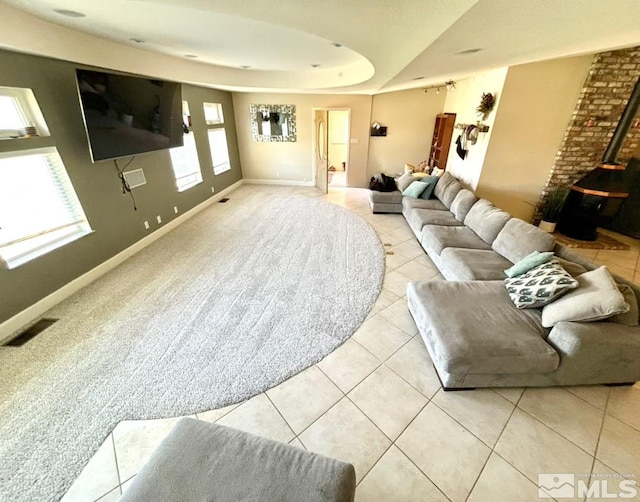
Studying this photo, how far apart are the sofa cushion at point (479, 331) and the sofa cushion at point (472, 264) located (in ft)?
0.96

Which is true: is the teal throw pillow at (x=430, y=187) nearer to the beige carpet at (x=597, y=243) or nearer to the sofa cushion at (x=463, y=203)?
the sofa cushion at (x=463, y=203)

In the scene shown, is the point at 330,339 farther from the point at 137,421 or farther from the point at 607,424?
the point at 607,424

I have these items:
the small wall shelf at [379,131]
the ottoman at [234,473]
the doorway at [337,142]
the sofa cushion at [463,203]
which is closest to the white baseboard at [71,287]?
the ottoman at [234,473]

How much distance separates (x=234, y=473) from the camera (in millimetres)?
1093

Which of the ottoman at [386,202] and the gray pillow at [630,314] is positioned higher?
the gray pillow at [630,314]

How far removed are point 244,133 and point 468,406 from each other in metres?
7.36

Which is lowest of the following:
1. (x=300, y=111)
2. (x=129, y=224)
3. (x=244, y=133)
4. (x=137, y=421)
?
(x=137, y=421)

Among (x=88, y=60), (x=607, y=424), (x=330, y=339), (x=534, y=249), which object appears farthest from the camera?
(x=88, y=60)

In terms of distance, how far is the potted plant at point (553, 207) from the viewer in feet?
13.7

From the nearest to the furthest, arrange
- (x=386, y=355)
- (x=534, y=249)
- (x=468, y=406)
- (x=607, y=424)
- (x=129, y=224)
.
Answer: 1. (x=607, y=424)
2. (x=468, y=406)
3. (x=386, y=355)
4. (x=534, y=249)
5. (x=129, y=224)

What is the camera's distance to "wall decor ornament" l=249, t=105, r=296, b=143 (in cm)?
670

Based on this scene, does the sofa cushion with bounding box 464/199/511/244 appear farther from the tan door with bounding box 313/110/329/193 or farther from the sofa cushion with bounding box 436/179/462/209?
the tan door with bounding box 313/110/329/193

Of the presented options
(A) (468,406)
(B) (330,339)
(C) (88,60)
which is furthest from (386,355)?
(C) (88,60)

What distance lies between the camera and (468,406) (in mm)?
1876
